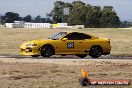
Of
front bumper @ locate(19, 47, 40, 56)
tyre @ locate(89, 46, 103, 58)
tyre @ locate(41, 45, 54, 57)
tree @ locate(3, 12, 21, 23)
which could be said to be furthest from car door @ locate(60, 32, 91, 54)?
tree @ locate(3, 12, 21, 23)

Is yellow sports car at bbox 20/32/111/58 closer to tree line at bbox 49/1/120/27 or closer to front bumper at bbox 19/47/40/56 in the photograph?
front bumper at bbox 19/47/40/56

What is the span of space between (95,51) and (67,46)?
5.42 feet

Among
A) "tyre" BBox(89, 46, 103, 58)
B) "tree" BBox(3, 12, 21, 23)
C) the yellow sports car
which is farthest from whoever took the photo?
"tree" BBox(3, 12, 21, 23)

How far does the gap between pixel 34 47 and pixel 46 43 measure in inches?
25.9

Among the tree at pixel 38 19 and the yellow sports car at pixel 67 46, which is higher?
the yellow sports car at pixel 67 46

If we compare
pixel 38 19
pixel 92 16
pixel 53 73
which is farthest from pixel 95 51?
pixel 38 19

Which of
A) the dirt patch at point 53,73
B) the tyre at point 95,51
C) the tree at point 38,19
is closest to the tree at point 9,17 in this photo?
the tree at point 38,19

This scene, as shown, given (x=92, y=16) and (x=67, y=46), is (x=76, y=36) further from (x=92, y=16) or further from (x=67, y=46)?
(x=92, y=16)

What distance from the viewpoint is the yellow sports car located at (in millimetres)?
26873

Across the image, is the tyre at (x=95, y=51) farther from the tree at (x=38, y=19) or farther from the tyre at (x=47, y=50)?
the tree at (x=38, y=19)

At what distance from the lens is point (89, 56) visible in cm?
2970

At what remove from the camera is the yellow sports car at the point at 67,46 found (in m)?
26.9

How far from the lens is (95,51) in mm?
28234

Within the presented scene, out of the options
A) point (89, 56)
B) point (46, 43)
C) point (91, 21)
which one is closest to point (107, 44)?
point (89, 56)
